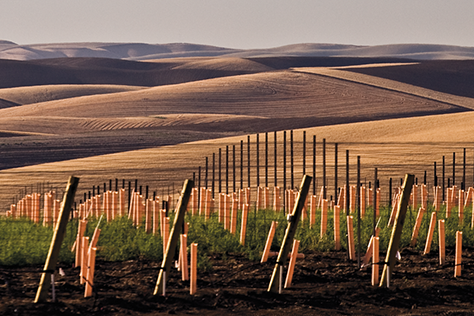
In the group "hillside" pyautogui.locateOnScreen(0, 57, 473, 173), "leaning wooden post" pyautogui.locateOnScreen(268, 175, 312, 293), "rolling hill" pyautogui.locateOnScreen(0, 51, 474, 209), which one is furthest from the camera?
"hillside" pyautogui.locateOnScreen(0, 57, 473, 173)

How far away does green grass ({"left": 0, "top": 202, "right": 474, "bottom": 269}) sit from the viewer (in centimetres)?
981

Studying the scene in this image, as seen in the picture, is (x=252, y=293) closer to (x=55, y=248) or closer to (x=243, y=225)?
(x=55, y=248)

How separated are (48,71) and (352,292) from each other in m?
130

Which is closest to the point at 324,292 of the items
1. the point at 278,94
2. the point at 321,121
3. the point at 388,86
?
the point at 321,121

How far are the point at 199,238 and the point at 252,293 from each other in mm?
2784

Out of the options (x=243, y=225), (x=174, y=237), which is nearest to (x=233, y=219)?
(x=243, y=225)

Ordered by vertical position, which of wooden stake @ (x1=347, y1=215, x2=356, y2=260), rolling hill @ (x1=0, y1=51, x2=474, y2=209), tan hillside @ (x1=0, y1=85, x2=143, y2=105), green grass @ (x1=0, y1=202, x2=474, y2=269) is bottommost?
tan hillside @ (x1=0, y1=85, x2=143, y2=105)

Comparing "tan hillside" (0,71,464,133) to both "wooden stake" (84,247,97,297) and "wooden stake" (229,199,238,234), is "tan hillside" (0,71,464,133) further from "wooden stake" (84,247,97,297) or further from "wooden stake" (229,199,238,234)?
"wooden stake" (84,247,97,297)


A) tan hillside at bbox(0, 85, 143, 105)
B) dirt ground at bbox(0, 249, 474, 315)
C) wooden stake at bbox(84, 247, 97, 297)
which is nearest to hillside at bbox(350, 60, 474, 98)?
tan hillside at bbox(0, 85, 143, 105)

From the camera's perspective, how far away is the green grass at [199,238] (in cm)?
981

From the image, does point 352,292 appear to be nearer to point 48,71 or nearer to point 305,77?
point 305,77

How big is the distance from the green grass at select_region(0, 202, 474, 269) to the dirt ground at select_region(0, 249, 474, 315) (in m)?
0.36

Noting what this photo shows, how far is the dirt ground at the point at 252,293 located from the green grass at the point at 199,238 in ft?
1.18

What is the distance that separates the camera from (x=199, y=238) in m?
10.6
